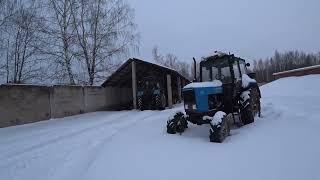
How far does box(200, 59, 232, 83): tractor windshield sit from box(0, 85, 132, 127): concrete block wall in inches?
326

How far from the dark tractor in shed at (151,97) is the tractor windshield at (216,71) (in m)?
11.8

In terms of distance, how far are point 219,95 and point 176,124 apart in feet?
5.37

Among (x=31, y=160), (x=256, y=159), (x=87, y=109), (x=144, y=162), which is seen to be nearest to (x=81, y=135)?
(x=31, y=160)

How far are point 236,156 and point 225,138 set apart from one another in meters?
1.96

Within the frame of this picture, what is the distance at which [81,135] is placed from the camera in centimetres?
1066

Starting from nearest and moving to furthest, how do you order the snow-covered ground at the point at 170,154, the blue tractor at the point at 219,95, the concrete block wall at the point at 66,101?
the snow-covered ground at the point at 170,154, the blue tractor at the point at 219,95, the concrete block wall at the point at 66,101

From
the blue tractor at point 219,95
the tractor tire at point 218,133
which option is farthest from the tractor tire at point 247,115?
the tractor tire at point 218,133

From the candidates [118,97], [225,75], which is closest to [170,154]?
[225,75]

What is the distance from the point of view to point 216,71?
10.8 meters

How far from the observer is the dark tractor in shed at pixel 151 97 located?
22688 mm

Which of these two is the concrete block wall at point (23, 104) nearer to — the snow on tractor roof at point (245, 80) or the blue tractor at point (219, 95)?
the blue tractor at point (219, 95)

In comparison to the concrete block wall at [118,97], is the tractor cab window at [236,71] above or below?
above

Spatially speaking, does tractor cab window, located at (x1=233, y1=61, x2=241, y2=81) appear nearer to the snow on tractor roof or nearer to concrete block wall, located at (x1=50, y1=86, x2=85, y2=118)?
the snow on tractor roof

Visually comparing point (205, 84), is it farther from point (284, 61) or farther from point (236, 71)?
point (284, 61)
